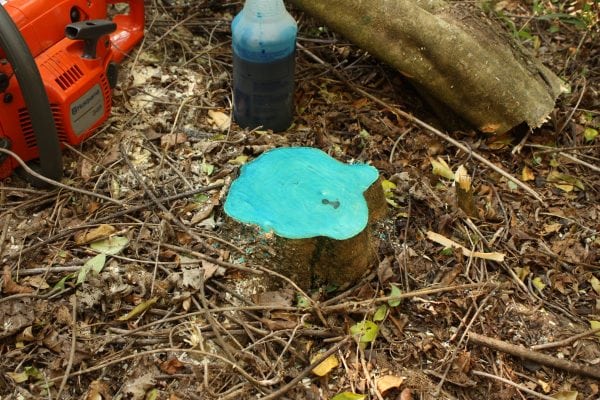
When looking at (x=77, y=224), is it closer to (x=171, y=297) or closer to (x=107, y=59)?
(x=171, y=297)

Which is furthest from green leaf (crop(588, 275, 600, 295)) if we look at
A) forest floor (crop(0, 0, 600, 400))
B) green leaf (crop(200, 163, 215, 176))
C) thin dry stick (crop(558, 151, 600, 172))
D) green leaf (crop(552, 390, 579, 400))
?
green leaf (crop(200, 163, 215, 176))

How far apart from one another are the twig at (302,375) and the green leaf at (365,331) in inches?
3.3

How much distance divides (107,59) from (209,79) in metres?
0.60

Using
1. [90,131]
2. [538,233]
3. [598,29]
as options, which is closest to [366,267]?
[538,233]

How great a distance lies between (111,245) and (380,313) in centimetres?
100

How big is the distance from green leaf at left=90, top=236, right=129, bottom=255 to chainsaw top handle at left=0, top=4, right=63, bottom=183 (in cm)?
36

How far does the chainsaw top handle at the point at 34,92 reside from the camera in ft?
6.32

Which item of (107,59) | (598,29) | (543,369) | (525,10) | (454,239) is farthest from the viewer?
(525,10)

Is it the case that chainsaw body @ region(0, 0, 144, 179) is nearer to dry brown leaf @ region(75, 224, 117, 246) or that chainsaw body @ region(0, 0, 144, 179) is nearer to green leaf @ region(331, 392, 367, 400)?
dry brown leaf @ region(75, 224, 117, 246)

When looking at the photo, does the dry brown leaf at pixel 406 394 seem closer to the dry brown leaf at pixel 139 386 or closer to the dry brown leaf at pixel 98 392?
the dry brown leaf at pixel 139 386

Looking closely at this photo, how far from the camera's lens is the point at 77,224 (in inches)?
88.8

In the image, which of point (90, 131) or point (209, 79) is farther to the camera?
point (209, 79)

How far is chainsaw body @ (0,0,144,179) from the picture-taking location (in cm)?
217

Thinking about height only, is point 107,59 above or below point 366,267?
above
